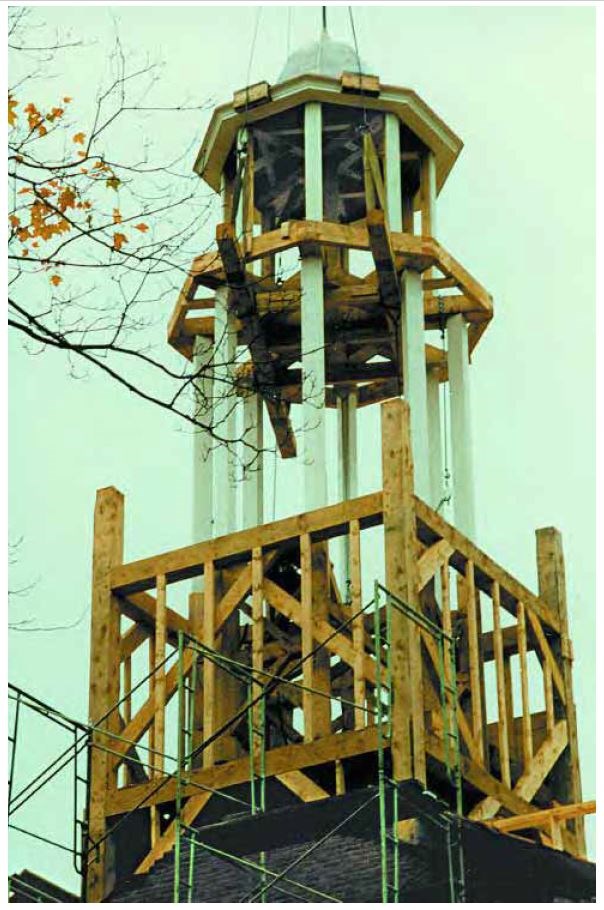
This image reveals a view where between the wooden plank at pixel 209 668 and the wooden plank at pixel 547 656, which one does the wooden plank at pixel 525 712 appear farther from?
the wooden plank at pixel 209 668

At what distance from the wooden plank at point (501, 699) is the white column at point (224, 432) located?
2.98 metres

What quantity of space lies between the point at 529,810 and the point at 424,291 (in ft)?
20.4

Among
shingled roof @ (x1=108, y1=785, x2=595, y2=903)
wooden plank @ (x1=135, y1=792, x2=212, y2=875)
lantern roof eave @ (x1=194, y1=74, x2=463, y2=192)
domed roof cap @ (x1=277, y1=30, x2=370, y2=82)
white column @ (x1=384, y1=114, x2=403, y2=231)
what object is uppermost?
domed roof cap @ (x1=277, y1=30, x2=370, y2=82)

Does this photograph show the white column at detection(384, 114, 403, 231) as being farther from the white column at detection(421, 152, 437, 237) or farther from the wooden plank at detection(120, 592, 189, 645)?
the wooden plank at detection(120, 592, 189, 645)

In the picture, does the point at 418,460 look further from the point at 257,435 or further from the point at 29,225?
the point at 29,225

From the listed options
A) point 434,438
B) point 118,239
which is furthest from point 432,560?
point 118,239

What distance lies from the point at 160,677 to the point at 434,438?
4401mm

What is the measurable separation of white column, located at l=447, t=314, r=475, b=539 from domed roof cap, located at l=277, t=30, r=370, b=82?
119 inches

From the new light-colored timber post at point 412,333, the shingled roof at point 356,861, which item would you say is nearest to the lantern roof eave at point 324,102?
the new light-colored timber post at point 412,333

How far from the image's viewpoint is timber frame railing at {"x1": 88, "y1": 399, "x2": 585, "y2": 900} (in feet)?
79.7

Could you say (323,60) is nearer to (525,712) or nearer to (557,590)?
(557,590)

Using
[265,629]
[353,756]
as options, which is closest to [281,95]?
[265,629]

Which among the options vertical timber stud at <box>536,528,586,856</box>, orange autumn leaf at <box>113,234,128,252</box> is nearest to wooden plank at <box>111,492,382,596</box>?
vertical timber stud at <box>536,528,586,856</box>

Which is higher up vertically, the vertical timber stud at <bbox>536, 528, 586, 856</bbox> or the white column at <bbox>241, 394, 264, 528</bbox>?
the white column at <bbox>241, 394, 264, 528</bbox>
